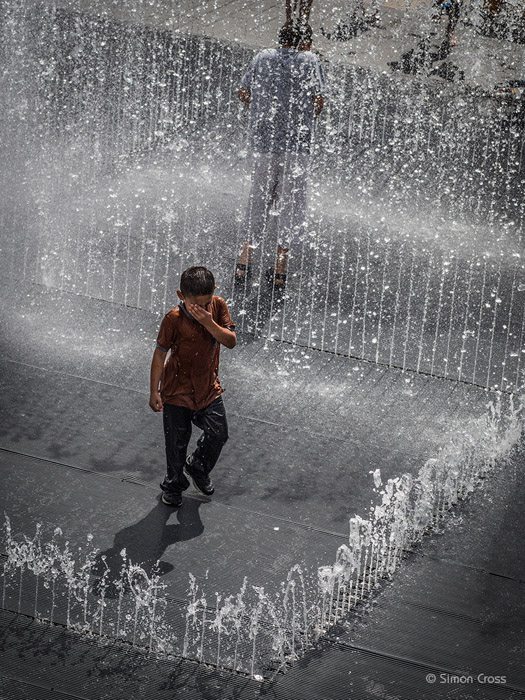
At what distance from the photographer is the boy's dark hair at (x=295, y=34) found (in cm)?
834

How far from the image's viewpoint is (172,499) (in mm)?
4984

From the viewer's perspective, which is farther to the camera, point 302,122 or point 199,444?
point 302,122

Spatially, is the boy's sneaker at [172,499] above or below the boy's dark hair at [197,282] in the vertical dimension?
below

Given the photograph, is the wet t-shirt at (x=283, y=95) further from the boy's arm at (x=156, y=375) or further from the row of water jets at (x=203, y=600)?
the row of water jets at (x=203, y=600)

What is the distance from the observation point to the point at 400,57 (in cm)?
1023

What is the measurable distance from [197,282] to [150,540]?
4.06ft

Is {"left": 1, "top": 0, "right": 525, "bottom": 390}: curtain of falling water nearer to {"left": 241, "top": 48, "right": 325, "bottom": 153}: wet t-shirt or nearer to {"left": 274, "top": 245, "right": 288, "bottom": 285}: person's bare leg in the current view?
{"left": 274, "top": 245, "right": 288, "bottom": 285}: person's bare leg

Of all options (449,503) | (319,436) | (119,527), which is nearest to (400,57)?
(319,436)

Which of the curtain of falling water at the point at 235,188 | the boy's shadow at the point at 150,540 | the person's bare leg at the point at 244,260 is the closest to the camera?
the boy's shadow at the point at 150,540

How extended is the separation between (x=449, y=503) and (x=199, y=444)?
140 centimetres

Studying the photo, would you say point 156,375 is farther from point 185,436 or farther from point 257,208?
point 257,208

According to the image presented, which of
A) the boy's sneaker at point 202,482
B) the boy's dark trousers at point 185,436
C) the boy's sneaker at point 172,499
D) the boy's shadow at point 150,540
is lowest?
the boy's shadow at point 150,540

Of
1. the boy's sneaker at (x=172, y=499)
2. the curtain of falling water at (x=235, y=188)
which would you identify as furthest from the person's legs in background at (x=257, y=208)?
the boy's sneaker at (x=172, y=499)

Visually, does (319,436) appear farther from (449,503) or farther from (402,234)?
(402,234)
